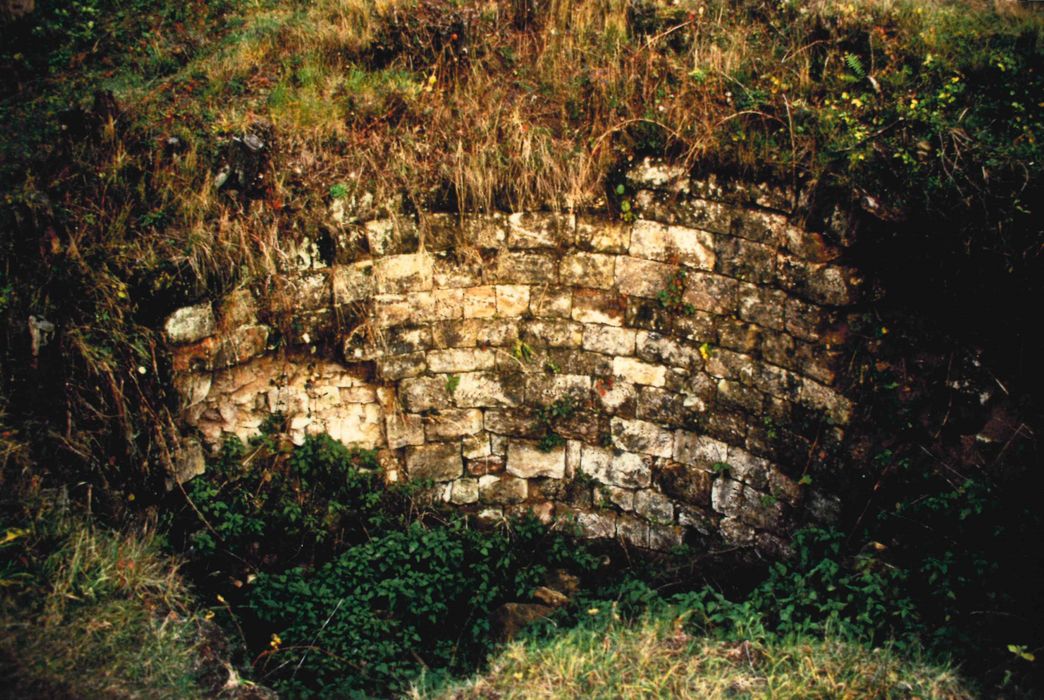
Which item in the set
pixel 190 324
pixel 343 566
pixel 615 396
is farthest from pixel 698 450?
pixel 190 324

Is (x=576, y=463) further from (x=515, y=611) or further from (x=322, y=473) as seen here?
(x=322, y=473)

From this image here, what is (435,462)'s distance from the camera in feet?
16.3

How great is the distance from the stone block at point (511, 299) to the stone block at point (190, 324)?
197 centimetres

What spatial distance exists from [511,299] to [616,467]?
5.01ft

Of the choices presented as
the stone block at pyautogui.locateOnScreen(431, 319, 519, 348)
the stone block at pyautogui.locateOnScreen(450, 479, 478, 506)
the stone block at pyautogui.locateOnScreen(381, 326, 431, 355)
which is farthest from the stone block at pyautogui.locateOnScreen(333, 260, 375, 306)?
the stone block at pyautogui.locateOnScreen(450, 479, 478, 506)

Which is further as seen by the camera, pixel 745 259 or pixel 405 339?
pixel 405 339

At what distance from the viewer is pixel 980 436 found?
3887 mm

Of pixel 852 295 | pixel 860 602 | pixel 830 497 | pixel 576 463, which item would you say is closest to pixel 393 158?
pixel 576 463

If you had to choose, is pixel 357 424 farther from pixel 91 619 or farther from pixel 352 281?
pixel 91 619

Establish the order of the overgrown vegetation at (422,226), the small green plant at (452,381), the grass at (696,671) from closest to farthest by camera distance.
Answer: the grass at (696,671), the overgrown vegetation at (422,226), the small green plant at (452,381)

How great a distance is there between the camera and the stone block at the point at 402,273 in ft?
15.3

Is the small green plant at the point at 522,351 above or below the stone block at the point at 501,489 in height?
above

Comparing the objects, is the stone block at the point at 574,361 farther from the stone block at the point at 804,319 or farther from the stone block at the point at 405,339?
the stone block at the point at 804,319

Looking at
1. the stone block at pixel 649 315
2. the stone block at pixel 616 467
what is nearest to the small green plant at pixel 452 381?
the stone block at pixel 616 467
